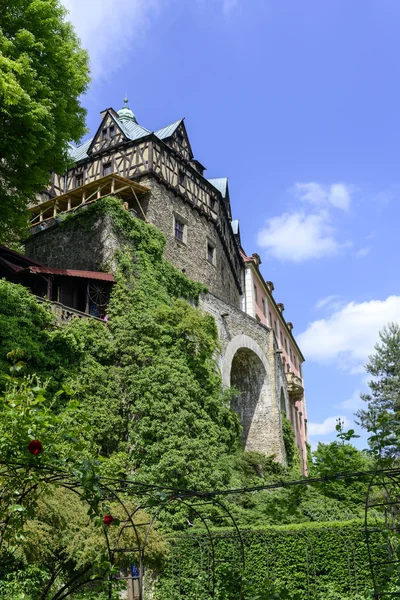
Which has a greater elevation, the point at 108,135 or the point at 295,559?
the point at 108,135

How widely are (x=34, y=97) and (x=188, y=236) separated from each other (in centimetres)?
977

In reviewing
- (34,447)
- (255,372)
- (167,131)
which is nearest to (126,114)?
(167,131)

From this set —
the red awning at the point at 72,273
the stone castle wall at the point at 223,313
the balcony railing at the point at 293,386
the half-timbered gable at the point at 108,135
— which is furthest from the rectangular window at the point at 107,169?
the balcony railing at the point at 293,386

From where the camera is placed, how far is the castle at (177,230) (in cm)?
1923

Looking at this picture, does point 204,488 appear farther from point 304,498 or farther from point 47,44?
point 47,44

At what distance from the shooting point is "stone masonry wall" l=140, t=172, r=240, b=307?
2073cm

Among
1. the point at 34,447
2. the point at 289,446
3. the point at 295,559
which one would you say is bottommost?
the point at 295,559

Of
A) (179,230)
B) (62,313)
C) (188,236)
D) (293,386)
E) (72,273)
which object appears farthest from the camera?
(293,386)

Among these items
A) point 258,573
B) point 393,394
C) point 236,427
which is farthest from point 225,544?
point 393,394

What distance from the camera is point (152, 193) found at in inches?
815

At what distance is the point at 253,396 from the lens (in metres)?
23.2

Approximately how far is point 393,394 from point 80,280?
72.0ft

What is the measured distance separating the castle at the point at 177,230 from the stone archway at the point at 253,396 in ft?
0.13

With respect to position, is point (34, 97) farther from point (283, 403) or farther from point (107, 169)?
point (283, 403)
